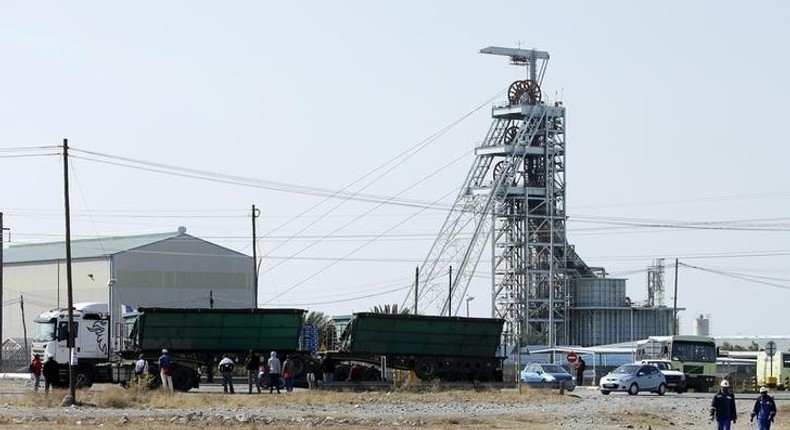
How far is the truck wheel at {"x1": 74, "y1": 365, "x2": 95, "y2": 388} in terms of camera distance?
203 ft

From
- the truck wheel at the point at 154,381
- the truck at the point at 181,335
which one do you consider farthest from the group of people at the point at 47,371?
the truck at the point at 181,335

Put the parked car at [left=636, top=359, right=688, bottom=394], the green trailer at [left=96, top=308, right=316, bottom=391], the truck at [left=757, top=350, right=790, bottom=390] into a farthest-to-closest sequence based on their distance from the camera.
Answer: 1. the truck at [left=757, top=350, right=790, bottom=390]
2. the parked car at [left=636, top=359, right=688, bottom=394]
3. the green trailer at [left=96, top=308, right=316, bottom=391]

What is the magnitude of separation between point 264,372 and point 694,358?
2428 cm

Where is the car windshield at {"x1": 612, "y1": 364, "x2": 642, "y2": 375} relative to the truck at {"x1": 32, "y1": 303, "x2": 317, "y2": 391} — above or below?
below

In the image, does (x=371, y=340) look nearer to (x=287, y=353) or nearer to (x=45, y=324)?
(x=287, y=353)

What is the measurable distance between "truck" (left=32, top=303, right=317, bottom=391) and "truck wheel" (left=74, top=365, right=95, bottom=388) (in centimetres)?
18

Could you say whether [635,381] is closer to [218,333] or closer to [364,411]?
[218,333]

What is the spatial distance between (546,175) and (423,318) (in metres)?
58.1

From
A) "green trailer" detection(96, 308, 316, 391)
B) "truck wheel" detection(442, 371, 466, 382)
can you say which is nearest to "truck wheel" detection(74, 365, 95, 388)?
"green trailer" detection(96, 308, 316, 391)

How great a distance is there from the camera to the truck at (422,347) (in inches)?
2566

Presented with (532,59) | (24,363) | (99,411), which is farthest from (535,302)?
(99,411)

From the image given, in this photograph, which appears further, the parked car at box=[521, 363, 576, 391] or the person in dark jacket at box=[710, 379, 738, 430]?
the parked car at box=[521, 363, 576, 391]

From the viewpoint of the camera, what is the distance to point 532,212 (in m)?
124

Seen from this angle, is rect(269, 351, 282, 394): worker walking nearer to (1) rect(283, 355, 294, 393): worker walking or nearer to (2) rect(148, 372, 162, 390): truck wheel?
(1) rect(283, 355, 294, 393): worker walking
